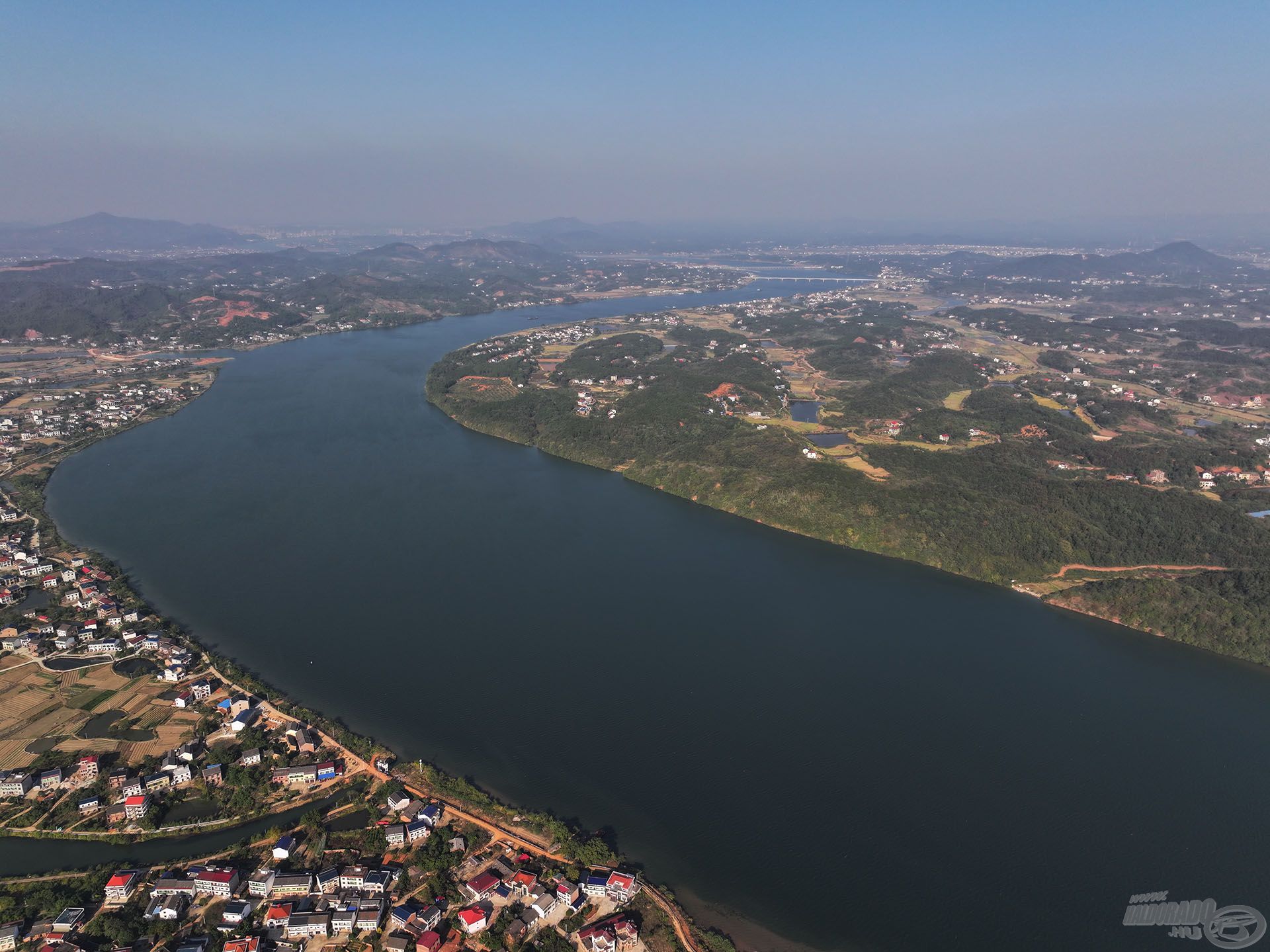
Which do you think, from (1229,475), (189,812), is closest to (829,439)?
(1229,475)

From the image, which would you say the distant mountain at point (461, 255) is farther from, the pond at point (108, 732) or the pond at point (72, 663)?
the pond at point (108, 732)

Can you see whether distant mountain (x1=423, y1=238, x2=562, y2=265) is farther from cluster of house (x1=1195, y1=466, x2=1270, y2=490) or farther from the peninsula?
cluster of house (x1=1195, y1=466, x2=1270, y2=490)

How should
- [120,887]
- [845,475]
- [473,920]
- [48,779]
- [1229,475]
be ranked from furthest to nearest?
[1229,475] < [845,475] < [48,779] < [120,887] < [473,920]

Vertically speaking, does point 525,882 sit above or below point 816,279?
below

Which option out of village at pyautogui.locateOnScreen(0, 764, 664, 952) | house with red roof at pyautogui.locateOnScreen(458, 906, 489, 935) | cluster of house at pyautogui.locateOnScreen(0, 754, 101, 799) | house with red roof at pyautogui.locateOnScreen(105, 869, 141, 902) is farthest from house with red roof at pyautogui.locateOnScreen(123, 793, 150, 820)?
house with red roof at pyautogui.locateOnScreen(458, 906, 489, 935)

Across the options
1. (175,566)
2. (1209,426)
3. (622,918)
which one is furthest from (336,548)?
(1209,426)
